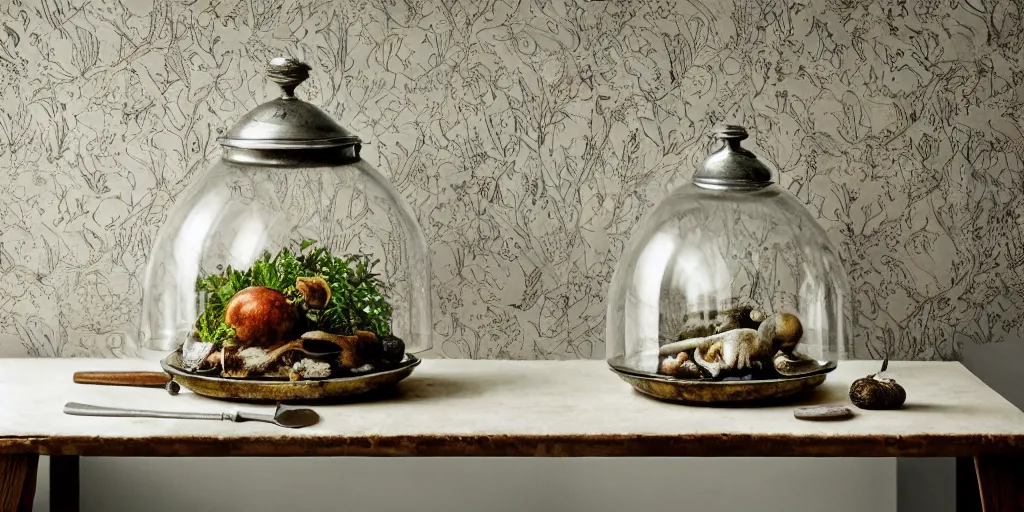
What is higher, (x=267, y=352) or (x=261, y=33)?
(x=261, y=33)

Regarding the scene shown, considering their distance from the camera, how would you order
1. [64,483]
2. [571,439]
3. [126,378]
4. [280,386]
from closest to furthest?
[571,439] → [280,386] → [126,378] → [64,483]

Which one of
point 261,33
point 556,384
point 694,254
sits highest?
point 261,33

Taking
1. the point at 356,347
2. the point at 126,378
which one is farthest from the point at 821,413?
the point at 126,378

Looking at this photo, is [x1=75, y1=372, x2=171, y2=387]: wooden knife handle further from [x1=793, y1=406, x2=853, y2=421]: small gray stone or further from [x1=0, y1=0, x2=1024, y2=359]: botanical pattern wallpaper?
[x1=793, y1=406, x2=853, y2=421]: small gray stone

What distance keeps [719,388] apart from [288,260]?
548 mm

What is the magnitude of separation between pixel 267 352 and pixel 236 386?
6cm

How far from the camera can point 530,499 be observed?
1.68 m

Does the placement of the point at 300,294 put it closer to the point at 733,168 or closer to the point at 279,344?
the point at 279,344

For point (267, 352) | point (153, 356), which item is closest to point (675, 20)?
point (267, 352)

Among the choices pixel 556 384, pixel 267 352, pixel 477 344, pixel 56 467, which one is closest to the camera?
pixel 267 352

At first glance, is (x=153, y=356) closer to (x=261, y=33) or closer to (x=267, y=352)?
(x=267, y=352)

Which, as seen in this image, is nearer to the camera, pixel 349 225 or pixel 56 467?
pixel 349 225

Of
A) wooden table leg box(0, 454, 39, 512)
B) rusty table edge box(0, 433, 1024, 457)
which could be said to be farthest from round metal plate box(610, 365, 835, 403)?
wooden table leg box(0, 454, 39, 512)

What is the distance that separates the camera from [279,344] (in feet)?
4.16
